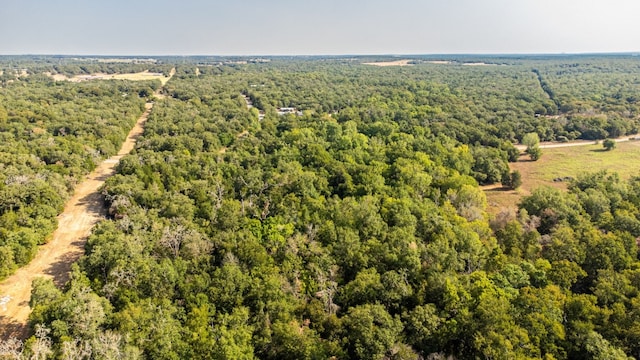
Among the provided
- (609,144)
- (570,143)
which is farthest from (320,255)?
(570,143)

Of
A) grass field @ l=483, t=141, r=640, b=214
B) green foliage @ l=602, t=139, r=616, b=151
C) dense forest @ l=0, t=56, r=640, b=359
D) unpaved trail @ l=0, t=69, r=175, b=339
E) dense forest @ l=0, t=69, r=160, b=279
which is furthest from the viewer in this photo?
green foliage @ l=602, t=139, r=616, b=151

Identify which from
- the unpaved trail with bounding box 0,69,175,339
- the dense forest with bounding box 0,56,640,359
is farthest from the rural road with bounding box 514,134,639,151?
the unpaved trail with bounding box 0,69,175,339

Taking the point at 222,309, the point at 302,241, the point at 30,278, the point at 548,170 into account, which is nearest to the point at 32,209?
the point at 30,278

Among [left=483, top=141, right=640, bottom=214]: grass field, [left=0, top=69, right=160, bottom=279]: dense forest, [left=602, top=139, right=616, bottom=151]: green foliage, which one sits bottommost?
[left=483, top=141, right=640, bottom=214]: grass field

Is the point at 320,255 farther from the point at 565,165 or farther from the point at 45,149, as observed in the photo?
the point at 565,165

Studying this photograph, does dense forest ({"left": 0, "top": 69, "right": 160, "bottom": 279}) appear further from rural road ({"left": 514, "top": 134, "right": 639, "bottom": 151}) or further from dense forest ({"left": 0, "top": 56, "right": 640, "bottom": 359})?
rural road ({"left": 514, "top": 134, "right": 639, "bottom": 151})

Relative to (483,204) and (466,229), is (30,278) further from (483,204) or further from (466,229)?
(483,204)
